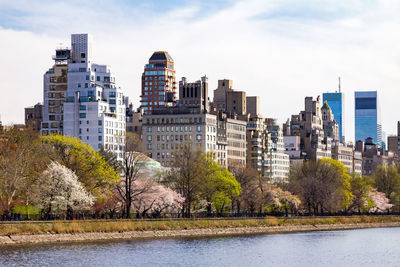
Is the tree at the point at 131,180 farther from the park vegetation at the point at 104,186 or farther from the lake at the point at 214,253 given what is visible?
the lake at the point at 214,253

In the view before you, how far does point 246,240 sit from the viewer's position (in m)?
139

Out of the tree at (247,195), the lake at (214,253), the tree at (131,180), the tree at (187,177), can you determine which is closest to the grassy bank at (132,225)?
the lake at (214,253)

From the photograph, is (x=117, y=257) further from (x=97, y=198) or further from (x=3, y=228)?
(x=97, y=198)

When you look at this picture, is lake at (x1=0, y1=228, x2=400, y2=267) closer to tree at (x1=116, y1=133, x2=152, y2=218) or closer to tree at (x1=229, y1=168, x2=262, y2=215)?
tree at (x1=116, y1=133, x2=152, y2=218)

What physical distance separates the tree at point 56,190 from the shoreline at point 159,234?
8.55 m

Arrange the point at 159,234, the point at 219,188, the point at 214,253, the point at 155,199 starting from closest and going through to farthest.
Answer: the point at 214,253 < the point at 159,234 < the point at 155,199 < the point at 219,188

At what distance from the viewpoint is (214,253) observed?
114438mm

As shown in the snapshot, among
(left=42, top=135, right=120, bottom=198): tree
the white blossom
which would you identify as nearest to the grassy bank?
the white blossom

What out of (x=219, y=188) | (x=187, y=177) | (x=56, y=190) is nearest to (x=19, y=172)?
(x=56, y=190)

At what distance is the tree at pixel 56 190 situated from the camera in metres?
134

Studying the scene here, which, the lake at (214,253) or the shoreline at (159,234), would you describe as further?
the shoreline at (159,234)

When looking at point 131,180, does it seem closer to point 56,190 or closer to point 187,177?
point 187,177

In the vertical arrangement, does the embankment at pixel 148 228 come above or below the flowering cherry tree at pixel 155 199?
below

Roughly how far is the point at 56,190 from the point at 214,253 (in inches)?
1205
